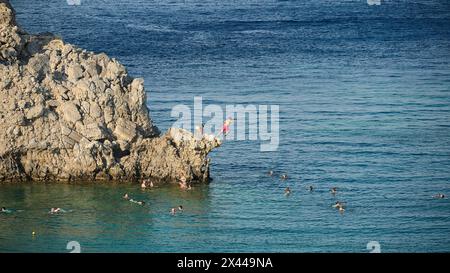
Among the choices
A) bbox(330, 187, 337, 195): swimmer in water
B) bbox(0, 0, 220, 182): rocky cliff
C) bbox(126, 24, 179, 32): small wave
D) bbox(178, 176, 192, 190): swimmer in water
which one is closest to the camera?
bbox(0, 0, 220, 182): rocky cliff

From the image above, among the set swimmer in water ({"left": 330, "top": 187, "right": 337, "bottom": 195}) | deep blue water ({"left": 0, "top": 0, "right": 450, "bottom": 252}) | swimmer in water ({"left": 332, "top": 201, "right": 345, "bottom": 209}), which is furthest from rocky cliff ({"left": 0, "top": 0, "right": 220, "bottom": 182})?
swimmer in water ({"left": 332, "top": 201, "right": 345, "bottom": 209})

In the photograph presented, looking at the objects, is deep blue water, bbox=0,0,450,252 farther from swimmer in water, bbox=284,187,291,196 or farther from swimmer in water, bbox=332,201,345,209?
swimmer in water, bbox=284,187,291,196

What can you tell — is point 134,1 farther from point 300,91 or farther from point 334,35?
point 300,91

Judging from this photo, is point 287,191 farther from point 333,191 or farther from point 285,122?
point 285,122

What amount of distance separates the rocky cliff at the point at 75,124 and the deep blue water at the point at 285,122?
3.76 feet

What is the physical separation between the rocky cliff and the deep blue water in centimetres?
115

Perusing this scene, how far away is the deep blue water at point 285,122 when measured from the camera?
69125mm

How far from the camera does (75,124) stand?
7469cm

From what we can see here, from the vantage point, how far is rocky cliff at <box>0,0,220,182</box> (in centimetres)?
7369

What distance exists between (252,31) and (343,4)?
51.2ft

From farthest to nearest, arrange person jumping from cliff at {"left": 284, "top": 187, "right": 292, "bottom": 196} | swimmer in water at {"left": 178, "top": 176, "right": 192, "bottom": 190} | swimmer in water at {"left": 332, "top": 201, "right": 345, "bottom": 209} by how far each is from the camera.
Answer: person jumping from cliff at {"left": 284, "top": 187, "right": 292, "bottom": 196}, swimmer in water at {"left": 178, "top": 176, "right": 192, "bottom": 190}, swimmer in water at {"left": 332, "top": 201, "right": 345, "bottom": 209}

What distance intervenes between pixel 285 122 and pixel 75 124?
2130 cm

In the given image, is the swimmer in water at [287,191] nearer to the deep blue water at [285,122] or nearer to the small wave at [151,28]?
the deep blue water at [285,122]

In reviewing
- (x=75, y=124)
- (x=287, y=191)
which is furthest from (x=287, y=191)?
(x=75, y=124)
